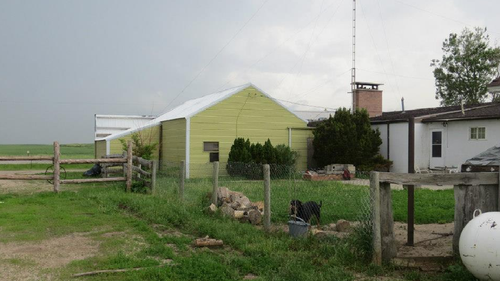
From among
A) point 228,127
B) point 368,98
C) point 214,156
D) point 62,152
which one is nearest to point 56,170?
point 214,156

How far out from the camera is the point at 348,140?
24531mm

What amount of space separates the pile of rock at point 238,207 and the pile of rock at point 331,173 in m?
11.0

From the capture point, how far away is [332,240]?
7.89 m

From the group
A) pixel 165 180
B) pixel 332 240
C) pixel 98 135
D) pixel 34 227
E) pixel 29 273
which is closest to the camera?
pixel 29 273

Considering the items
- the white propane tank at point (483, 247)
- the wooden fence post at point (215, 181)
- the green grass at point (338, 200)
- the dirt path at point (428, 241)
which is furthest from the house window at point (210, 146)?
the white propane tank at point (483, 247)

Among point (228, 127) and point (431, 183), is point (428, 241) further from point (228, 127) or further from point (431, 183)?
point (228, 127)

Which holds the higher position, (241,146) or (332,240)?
(241,146)

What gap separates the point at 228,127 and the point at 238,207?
14490 mm

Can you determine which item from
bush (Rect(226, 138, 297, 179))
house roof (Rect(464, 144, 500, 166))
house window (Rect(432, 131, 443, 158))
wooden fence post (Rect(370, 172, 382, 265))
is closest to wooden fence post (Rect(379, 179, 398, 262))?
wooden fence post (Rect(370, 172, 382, 265))

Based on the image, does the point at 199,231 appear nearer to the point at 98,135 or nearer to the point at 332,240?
the point at 332,240

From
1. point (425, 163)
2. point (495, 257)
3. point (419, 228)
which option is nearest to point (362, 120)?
point (425, 163)

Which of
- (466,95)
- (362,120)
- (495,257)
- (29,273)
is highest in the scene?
(466,95)

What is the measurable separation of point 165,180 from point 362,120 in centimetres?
1280

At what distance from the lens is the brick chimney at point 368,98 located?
111 ft
